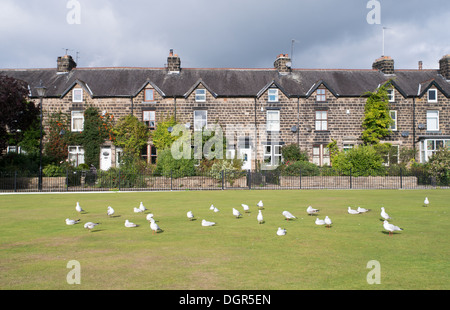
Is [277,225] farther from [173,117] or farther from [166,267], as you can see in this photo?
[173,117]

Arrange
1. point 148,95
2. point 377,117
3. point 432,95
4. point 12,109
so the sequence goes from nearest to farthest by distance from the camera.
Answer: point 12,109, point 377,117, point 148,95, point 432,95

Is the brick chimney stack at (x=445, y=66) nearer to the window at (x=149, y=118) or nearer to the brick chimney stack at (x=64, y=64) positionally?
the window at (x=149, y=118)

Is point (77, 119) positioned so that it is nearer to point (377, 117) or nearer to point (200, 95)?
point (200, 95)

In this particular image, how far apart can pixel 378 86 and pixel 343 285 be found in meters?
37.3

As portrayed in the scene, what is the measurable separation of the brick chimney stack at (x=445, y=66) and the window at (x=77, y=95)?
120ft

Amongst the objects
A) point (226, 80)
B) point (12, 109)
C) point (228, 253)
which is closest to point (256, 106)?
point (226, 80)

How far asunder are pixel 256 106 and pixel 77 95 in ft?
55.5

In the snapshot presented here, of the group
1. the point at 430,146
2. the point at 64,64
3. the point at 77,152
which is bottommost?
the point at 77,152

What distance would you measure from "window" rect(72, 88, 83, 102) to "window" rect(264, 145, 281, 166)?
59.3 feet

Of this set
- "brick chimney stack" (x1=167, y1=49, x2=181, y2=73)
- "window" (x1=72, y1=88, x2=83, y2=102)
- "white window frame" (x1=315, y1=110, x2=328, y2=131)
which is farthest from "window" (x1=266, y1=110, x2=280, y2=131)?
"window" (x1=72, y1=88, x2=83, y2=102)

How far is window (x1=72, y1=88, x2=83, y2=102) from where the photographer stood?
37.0 meters

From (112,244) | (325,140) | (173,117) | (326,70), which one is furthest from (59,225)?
(326,70)

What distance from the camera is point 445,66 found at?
41.0 meters

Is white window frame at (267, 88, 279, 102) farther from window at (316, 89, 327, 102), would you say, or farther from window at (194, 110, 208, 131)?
window at (194, 110, 208, 131)
